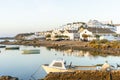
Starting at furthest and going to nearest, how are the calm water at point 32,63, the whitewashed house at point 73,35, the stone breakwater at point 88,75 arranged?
the whitewashed house at point 73,35 → the calm water at point 32,63 → the stone breakwater at point 88,75

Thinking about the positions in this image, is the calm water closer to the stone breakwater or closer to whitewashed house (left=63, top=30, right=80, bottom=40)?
the stone breakwater

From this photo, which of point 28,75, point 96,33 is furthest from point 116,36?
point 28,75

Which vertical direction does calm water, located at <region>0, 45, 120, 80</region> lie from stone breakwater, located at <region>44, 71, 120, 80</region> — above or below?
below

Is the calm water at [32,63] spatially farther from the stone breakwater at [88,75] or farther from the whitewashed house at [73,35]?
the whitewashed house at [73,35]

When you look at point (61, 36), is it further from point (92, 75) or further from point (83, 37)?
point (92, 75)

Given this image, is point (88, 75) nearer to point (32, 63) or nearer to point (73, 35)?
point (32, 63)

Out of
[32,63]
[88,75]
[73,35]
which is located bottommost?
[32,63]

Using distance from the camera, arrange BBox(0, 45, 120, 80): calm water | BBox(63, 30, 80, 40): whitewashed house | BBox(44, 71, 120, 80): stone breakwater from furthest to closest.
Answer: BBox(63, 30, 80, 40): whitewashed house < BBox(0, 45, 120, 80): calm water < BBox(44, 71, 120, 80): stone breakwater

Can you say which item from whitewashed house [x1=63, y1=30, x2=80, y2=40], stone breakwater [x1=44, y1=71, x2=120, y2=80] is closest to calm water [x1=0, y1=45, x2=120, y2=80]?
stone breakwater [x1=44, y1=71, x2=120, y2=80]

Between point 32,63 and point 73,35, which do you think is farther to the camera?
point 73,35

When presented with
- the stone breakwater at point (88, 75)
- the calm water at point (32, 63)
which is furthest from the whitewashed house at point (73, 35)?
the stone breakwater at point (88, 75)

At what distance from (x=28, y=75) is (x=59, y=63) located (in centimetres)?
509

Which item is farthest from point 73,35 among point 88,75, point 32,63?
point 88,75

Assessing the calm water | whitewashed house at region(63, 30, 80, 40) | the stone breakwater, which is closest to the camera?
the stone breakwater
